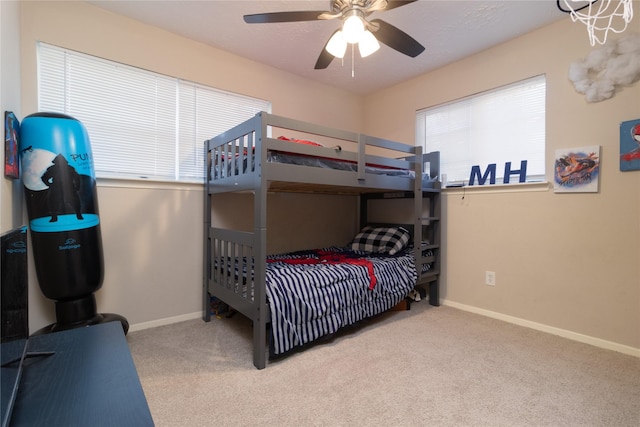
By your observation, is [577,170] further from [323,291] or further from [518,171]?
[323,291]

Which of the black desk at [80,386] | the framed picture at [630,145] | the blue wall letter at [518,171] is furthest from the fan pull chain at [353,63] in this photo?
the black desk at [80,386]

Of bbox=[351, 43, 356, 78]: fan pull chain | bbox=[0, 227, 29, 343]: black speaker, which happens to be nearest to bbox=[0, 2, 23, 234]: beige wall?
bbox=[0, 227, 29, 343]: black speaker

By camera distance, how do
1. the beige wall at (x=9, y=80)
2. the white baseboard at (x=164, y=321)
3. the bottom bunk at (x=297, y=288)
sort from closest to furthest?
1. the beige wall at (x=9, y=80)
2. the bottom bunk at (x=297, y=288)
3. the white baseboard at (x=164, y=321)

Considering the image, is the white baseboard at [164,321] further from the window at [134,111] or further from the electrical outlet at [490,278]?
the electrical outlet at [490,278]

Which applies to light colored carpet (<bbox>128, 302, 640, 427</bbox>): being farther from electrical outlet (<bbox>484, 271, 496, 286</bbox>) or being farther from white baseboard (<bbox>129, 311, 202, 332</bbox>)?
electrical outlet (<bbox>484, 271, 496, 286</bbox>)

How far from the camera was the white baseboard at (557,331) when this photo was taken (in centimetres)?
185

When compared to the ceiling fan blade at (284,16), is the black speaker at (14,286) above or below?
below

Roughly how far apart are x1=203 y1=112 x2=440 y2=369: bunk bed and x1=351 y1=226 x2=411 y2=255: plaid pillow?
0.01m

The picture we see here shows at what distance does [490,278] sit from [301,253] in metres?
1.68

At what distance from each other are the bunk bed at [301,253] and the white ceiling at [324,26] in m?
0.79

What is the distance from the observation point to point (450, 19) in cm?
212

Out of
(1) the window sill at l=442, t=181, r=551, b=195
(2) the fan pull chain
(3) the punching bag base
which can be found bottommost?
(3) the punching bag base

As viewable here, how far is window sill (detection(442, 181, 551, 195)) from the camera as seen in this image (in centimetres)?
220

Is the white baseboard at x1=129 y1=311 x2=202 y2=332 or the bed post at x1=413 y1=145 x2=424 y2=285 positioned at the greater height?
the bed post at x1=413 y1=145 x2=424 y2=285
